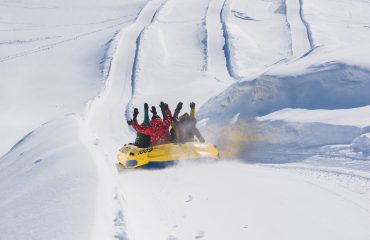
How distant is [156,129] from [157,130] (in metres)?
0.03

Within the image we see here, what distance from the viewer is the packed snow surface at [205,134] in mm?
6570

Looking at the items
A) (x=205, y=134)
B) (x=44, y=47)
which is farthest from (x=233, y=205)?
(x=44, y=47)

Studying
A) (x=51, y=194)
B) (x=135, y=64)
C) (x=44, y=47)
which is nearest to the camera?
(x=51, y=194)

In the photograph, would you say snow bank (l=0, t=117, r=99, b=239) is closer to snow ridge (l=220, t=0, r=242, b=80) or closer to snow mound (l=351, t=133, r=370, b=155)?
snow mound (l=351, t=133, r=370, b=155)

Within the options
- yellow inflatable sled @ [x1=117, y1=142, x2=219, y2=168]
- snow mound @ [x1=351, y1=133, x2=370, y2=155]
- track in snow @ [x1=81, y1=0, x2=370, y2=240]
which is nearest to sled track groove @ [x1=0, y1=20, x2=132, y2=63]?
track in snow @ [x1=81, y1=0, x2=370, y2=240]

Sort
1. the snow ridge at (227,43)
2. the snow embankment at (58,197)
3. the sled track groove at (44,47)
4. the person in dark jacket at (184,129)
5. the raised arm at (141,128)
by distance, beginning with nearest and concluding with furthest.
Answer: the snow embankment at (58,197)
the raised arm at (141,128)
the person in dark jacket at (184,129)
the snow ridge at (227,43)
the sled track groove at (44,47)

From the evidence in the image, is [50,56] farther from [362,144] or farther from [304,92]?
[362,144]

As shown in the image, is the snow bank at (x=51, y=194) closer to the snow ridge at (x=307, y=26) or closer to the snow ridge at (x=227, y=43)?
the snow ridge at (x=227, y=43)

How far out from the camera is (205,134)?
1550cm

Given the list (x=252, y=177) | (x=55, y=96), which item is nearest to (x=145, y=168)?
(x=252, y=177)

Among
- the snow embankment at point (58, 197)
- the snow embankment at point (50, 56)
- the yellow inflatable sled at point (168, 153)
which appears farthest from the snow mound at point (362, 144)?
the snow embankment at point (50, 56)

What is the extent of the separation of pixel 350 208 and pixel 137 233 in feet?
9.23

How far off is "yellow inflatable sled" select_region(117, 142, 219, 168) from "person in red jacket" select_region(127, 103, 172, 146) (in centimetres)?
57

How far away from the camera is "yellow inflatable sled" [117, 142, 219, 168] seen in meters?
11.5
